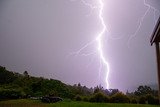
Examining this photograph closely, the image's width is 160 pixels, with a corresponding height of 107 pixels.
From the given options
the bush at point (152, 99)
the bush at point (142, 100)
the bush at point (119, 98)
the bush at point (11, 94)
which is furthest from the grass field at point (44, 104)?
the bush at point (119, 98)

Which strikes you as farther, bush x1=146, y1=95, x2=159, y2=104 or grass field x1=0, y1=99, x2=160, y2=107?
bush x1=146, y1=95, x2=159, y2=104

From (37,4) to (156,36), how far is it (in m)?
Answer: 5.50

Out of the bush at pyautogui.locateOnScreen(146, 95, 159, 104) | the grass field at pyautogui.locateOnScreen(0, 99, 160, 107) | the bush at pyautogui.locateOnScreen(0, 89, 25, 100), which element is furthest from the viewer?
the bush at pyautogui.locateOnScreen(0, 89, 25, 100)

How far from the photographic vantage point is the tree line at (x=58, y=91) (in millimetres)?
8906

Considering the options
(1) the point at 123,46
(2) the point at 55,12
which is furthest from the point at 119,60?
(2) the point at 55,12

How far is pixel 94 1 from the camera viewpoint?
938cm

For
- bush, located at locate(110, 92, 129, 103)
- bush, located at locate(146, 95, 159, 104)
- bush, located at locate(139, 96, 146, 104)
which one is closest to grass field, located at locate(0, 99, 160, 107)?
bush, located at locate(146, 95, 159, 104)

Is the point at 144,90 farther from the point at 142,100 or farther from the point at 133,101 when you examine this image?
the point at 133,101

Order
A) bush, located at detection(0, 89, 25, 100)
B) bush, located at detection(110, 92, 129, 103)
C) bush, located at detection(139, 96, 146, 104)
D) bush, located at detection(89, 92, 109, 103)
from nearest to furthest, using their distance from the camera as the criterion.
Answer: bush, located at detection(139, 96, 146, 104) → bush, located at detection(110, 92, 129, 103) → bush, located at detection(89, 92, 109, 103) → bush, located at detection(0, 89, 25, 100)

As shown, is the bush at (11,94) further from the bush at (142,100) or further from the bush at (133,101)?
the bush at (142,100)

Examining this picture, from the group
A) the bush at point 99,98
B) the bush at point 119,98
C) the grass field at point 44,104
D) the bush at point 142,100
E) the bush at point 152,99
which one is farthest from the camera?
the bush at point 99,98

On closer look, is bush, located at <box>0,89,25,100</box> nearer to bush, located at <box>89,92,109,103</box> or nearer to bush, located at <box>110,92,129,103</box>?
bush, located at <box>89,92,109,103</box>

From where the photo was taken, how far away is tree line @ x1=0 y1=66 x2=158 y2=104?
8.91 metres

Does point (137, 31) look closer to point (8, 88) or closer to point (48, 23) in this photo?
point (48, 23)
